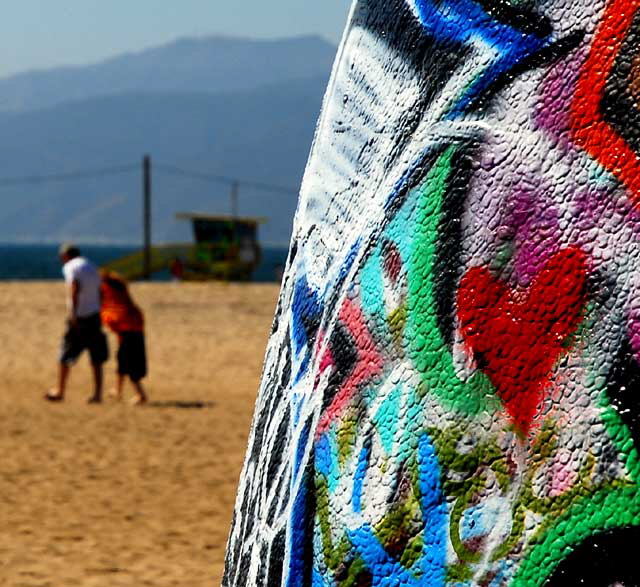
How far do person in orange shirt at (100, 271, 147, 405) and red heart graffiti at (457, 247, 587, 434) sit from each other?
11180 mm

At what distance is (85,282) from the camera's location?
11664 millimetres

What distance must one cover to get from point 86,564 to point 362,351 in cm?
512

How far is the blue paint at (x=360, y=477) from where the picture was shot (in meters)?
1.16

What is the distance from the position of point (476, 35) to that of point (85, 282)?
10.7 m

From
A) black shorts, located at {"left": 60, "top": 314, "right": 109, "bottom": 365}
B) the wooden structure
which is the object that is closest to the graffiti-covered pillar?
black shorts, located at {"left": 60, "top": 314, "right": 109, "bottom": 365}

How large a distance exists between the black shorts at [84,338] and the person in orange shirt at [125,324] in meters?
0.21

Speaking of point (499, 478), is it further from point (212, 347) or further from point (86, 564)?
point (212, 347)

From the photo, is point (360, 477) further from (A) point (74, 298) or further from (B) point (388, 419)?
(A) point (74, 298)

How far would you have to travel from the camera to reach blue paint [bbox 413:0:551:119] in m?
1.10

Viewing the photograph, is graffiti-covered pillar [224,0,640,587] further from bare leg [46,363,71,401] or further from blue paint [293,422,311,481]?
bare leg [46,363,71,401]

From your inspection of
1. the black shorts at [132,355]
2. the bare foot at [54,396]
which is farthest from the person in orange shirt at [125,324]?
the bare foot at [54,396]

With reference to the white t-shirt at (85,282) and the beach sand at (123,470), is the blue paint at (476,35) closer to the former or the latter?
the beach sand at (123,470)

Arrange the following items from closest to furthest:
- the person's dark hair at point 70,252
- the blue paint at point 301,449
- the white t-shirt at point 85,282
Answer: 1. the blue paint at point 301,449
2. the white t-shirt at point 85,282
3. the person's dark hair at point 70,252

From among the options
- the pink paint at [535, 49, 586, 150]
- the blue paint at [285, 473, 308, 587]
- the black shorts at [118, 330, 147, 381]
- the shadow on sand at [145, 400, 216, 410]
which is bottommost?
the blue paint at [285, 473, 308, 587]
